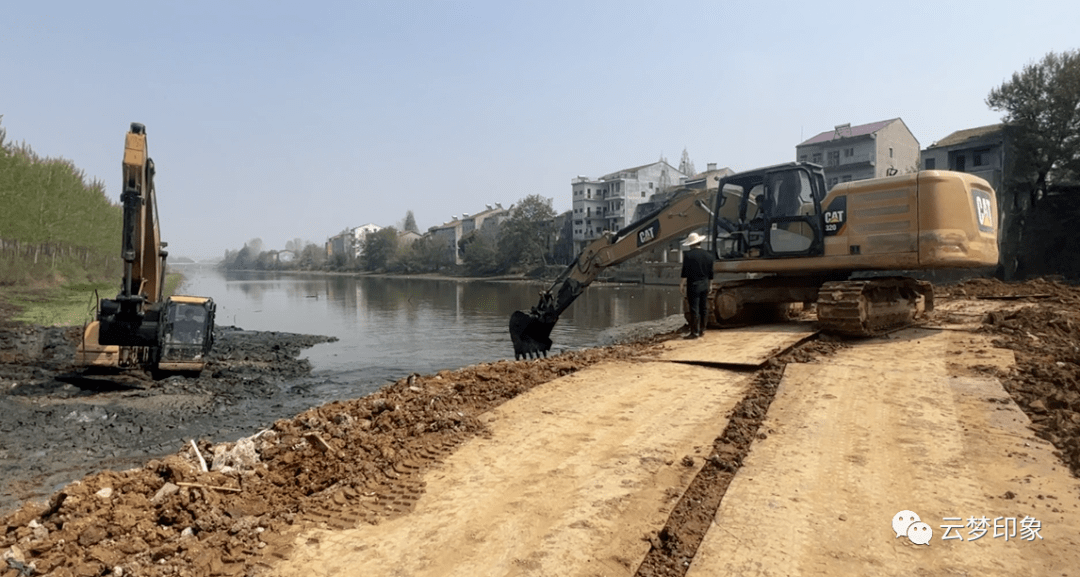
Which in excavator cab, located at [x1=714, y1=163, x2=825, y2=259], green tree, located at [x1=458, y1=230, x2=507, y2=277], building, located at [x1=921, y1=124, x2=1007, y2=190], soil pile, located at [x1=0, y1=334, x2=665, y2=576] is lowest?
soil pile, located at [x1=0, y1=334, x2=665, y2=576]

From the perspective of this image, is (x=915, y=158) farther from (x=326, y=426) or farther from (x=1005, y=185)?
(x=326, y=426)

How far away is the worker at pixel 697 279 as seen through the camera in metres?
9.83

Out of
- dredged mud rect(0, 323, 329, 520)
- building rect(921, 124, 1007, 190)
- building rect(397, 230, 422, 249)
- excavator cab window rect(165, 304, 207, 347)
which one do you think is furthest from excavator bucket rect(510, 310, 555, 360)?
building rect(397, 230, 422, 249)

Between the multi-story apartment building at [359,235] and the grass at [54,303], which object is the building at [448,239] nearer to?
the multi-story apartment building at [359,235]

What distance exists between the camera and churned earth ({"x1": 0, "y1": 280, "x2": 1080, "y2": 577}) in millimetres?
3514

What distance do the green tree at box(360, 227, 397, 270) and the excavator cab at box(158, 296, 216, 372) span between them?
10344cm

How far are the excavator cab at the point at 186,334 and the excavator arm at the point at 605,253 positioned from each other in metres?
7.16

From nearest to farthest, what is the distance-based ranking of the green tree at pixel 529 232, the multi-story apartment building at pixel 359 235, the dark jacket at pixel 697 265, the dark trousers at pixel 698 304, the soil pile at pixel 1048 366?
the soil pile at pixel 1048 366 < the dark jacket at pixel 697 265 < the dark trousers at pixel 698 304 < the green tree at pixel 529 232 < the multi-story apartment building at pixel 359 235

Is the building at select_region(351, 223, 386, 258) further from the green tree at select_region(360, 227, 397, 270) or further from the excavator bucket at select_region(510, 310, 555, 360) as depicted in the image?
the excavator bucket at select_region(510, 310, 555, 360)

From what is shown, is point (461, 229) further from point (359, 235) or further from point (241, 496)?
point (241, 496)

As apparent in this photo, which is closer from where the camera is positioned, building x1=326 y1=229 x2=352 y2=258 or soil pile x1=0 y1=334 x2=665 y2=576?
soil pile x1=0 y1=334 x2=665 y2=576

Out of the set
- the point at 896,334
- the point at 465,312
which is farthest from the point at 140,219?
the point at 465,312

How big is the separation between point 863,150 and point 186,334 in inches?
2150

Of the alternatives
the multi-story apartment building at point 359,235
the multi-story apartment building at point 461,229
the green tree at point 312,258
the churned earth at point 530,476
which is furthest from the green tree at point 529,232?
the green tree at point 312,258
